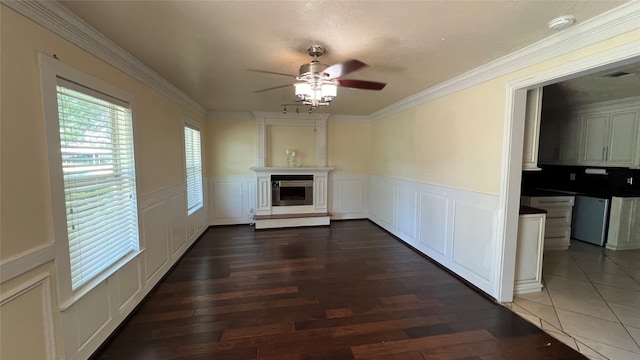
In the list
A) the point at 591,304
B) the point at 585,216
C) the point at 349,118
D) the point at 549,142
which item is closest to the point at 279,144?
the point at 349,118

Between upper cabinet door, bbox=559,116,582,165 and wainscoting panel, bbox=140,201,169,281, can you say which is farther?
upper cabinet door, bbox=559,116,582,165

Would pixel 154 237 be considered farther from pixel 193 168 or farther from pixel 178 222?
pixel 193 168

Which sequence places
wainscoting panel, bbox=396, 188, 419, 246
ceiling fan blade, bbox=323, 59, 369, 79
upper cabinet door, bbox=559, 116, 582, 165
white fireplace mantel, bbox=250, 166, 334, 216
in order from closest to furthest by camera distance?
ceiling fan blade, bbox=323, 59, 369, 79, wainscoting panel, bbox=396, 188, 419, 246, upper cabinet door, bbox=559, 116, 582, 165, white fireplace mantel, bbox=250, 166, 334, 216

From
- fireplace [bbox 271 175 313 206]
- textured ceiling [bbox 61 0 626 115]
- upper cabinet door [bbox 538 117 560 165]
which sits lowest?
fireplace [bbox 271 175 313 206]

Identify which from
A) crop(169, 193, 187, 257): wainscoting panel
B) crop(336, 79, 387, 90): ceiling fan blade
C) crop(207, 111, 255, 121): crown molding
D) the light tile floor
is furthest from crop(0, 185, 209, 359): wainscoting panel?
the light tile floor

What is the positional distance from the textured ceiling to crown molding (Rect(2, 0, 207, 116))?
0.06 metres

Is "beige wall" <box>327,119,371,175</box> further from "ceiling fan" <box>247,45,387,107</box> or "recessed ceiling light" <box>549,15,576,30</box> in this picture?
"recessed ceiling light" <box>549,15,576,30</box>

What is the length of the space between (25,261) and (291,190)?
4.50 metres

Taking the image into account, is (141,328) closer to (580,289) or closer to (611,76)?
(580,289)

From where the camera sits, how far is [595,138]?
462 centimetres

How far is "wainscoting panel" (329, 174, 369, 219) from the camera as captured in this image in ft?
20.1

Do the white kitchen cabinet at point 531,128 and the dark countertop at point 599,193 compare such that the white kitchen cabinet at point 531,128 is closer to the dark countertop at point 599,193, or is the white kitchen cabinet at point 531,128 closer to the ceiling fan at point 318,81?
the ceiling fan at point 318,81

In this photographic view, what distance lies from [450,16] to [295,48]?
1.20 meters

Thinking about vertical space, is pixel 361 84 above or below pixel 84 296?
above
